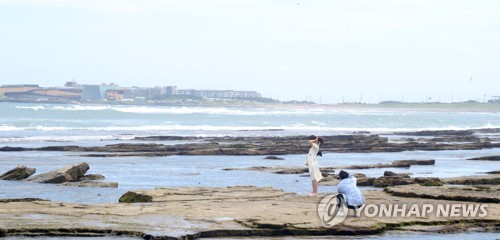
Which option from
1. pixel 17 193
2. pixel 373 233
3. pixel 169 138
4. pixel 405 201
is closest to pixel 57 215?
pixel 373 233

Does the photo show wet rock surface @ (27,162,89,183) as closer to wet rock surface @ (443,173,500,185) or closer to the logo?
wet rock surface @ (443,173,500,185)

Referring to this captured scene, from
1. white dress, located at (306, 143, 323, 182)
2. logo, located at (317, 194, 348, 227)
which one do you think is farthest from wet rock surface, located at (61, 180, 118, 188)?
logo, located at (317, 194, 348, 227)

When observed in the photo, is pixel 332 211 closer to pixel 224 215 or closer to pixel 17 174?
pixel 224 215

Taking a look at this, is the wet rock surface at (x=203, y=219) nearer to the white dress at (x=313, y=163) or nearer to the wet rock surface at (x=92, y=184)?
the white dress at (x=313, y=163)

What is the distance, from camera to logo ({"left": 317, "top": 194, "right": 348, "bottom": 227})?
48.1 ft

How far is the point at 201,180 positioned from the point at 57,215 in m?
12.0

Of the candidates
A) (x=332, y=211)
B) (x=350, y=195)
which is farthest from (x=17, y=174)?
(x=350, y=195)

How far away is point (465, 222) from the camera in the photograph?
596 inches

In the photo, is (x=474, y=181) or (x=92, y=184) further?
(x=92, y=184)

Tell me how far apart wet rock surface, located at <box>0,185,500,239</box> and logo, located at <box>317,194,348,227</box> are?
117 mm

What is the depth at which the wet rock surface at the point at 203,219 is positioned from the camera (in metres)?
13.8

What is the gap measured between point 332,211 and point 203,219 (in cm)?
219

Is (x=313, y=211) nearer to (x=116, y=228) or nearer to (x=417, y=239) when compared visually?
(x=417, y=239)

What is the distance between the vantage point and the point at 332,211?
1561 centimetres
